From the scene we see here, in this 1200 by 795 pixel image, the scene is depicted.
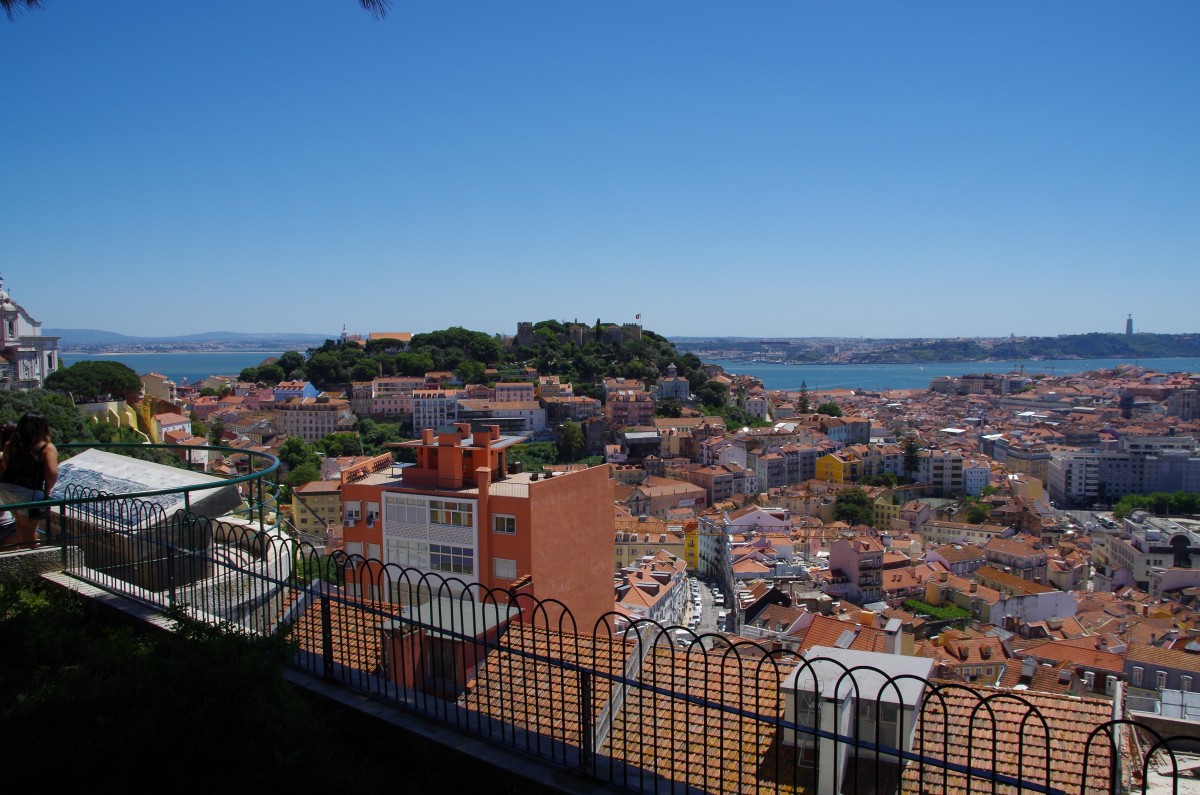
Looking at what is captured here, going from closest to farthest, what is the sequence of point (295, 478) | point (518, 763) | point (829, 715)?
point (518, 763) < point (829, 715) < point (295, 478)

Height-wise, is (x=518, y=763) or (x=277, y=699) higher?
(x=277, y=699)

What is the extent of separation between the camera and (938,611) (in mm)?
23172

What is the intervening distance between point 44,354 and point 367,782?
106 ft

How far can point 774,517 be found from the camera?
109 ft

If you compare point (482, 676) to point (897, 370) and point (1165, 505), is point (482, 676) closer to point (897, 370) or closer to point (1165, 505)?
point (1165, 505)

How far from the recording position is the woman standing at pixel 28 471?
12.5ft

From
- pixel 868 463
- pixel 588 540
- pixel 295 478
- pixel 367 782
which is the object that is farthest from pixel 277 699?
pixel 868 463

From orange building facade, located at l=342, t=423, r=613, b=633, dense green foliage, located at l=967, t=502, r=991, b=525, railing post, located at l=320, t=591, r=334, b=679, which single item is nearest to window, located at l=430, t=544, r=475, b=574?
orange building facade, located at l=342, t=423, r=613, b=633

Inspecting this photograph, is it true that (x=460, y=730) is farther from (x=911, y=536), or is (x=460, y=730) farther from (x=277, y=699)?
(x=911, y=536)

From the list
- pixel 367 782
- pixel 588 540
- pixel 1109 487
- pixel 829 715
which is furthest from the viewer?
pixel 1109 487

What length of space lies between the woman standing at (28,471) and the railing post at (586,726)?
2831 mm


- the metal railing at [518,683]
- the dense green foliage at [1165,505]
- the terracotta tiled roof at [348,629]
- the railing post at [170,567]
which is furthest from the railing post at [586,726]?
the dense green foliage at [1165,505]

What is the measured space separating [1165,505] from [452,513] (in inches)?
1682

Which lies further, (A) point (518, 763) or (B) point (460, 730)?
(B) point (460, 730)
